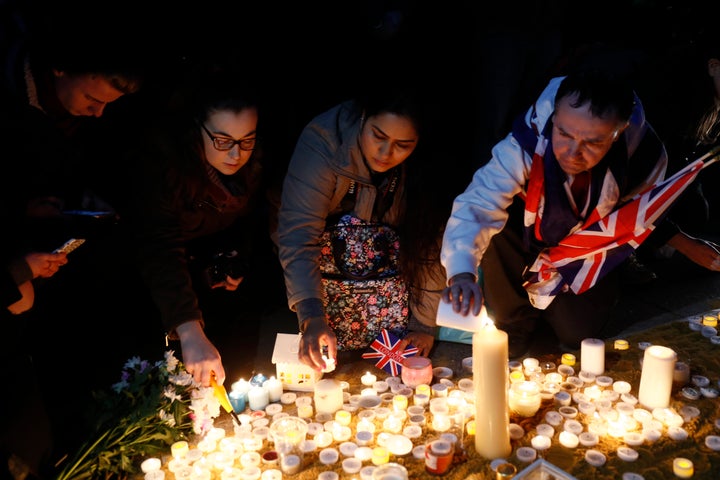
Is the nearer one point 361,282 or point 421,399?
point 421,399

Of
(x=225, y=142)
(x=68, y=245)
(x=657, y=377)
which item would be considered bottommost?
(x=657, y=377)

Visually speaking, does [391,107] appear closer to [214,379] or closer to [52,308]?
[214,379]

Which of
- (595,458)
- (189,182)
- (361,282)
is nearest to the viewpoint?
(595,458)

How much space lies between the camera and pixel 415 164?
92.1 inches

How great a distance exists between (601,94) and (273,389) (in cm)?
149

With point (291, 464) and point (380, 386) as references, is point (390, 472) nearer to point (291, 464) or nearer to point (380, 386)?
point (291, 464)

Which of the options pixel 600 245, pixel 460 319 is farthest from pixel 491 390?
pixel 600 245

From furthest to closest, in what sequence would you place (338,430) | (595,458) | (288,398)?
(288,398), (338,430), (595,458)

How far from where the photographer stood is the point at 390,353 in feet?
7.70

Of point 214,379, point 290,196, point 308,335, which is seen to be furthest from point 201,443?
point 290,196

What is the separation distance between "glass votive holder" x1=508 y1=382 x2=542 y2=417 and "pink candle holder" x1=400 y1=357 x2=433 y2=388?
1.03ft

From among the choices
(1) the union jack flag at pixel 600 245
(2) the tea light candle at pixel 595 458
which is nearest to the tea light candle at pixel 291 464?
(2) the tea light candle at pixel 595 458

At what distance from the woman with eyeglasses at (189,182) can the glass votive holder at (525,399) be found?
98 cm

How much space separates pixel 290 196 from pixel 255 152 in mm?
258
